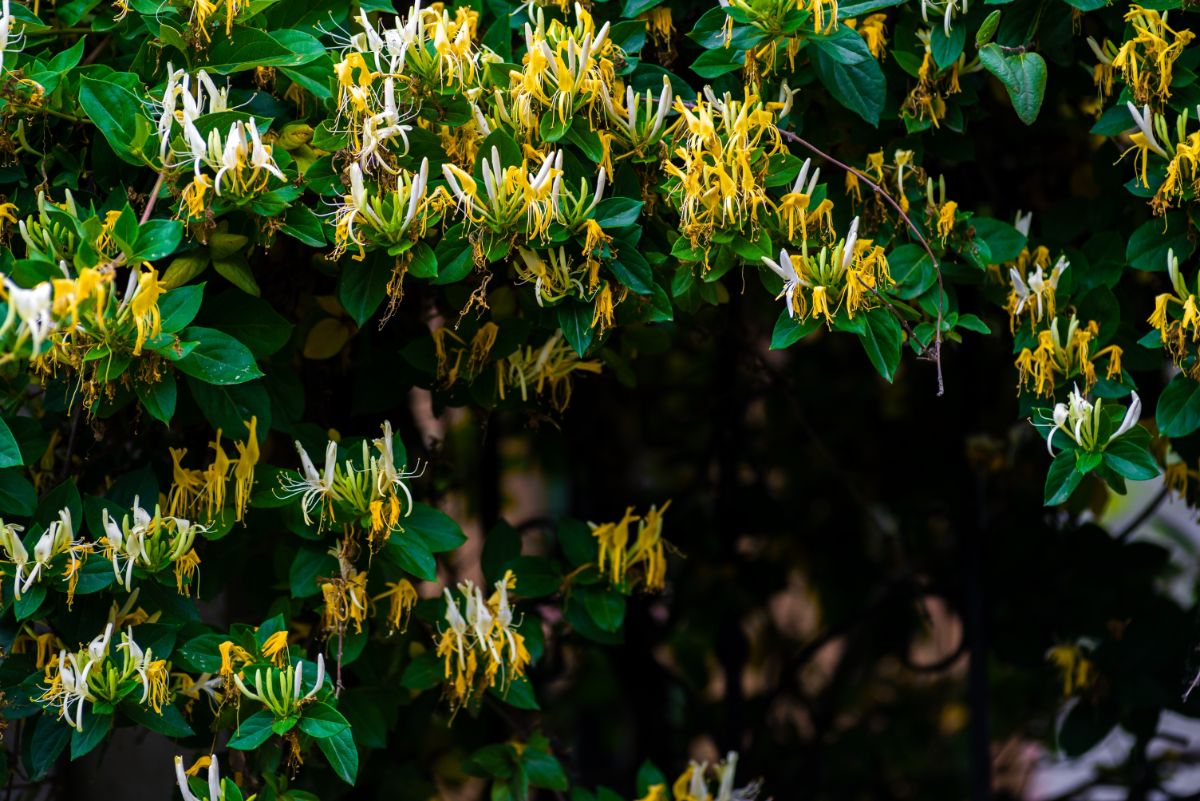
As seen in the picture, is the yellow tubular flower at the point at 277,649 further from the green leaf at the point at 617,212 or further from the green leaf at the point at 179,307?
the green leaf at the point at 617,212

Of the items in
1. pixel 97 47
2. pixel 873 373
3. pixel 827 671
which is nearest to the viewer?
pixel 97 47

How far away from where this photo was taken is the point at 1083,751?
1982 millimetres

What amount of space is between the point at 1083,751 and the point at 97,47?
181cm

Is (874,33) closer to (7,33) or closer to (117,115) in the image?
(117,115)

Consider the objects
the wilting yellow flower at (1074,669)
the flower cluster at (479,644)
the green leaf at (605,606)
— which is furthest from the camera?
→ the wilting yellow flower at (1074,669)

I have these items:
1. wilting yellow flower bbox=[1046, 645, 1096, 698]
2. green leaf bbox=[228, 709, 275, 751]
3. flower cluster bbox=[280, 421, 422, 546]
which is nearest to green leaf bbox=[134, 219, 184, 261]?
flower cluster bbox=[280, 421, 422, 546]

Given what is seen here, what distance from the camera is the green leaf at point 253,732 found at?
119 centimetres

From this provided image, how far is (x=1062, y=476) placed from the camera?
1.26m

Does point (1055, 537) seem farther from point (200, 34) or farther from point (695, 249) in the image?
point (200, 34)

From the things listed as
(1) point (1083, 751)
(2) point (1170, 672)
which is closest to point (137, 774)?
(1) point (1083, 751)

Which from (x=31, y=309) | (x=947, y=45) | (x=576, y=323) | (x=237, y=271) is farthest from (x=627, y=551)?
(x=31, y=309)

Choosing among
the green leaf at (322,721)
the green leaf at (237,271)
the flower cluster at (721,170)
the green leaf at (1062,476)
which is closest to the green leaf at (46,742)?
the green leaf at (322,721)

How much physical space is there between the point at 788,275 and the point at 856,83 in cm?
27

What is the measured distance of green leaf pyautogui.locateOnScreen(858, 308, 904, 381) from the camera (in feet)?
4.00
